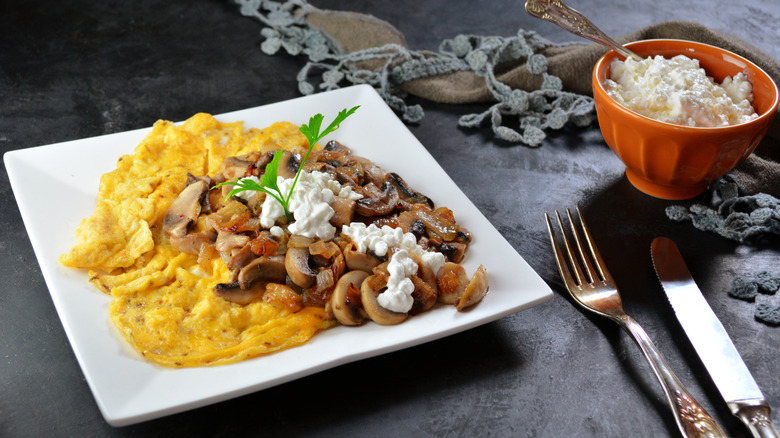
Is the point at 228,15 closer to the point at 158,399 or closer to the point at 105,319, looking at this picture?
the point at 105,319

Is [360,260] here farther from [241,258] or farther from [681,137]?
[681,137]

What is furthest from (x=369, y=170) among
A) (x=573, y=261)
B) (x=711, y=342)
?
(x=711, y=342)

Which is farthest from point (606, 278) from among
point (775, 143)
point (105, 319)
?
point (105, 319)

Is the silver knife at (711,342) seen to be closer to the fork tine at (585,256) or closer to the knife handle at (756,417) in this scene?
the knife handle at (756,417)

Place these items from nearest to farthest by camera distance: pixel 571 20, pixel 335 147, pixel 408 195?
pixel 408 195 < pixel 335 147 < pixel 571 20

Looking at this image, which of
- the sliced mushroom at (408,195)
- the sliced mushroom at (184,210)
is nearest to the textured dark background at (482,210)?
the sliced mushroom at (408,195)
